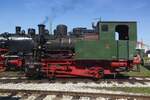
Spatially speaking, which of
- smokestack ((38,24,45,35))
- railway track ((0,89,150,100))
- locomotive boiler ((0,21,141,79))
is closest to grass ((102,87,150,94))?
railway track ((0,89,150,100))

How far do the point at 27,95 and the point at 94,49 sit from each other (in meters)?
6.53

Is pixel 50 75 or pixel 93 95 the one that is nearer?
pixel 93 95

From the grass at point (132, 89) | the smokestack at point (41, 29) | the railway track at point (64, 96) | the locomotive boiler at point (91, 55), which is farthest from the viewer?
the smokestack at point (41, 29)

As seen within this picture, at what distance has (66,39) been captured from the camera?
17.8 metres

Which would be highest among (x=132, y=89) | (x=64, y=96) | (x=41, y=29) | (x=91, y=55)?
(x=41, y=29)

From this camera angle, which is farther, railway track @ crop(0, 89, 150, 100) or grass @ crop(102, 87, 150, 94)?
grass @ crop(102, 87, 150, 94)

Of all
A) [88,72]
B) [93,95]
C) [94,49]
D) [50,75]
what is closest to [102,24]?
[94,49]

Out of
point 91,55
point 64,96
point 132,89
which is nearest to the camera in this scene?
point 64,96

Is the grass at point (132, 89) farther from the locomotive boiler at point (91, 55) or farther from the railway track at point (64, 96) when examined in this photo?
the locomotive boiler at point (91, 55)

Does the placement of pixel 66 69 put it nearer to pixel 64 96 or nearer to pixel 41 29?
pixel 41 29

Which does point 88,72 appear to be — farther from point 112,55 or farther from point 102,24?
point 102,24

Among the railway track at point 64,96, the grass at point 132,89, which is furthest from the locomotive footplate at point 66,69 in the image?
the railway track at point 64,96

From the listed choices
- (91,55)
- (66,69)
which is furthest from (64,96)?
(91,55)

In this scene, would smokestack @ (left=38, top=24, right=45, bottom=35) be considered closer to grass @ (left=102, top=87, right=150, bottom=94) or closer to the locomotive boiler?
the locomotive boiler
